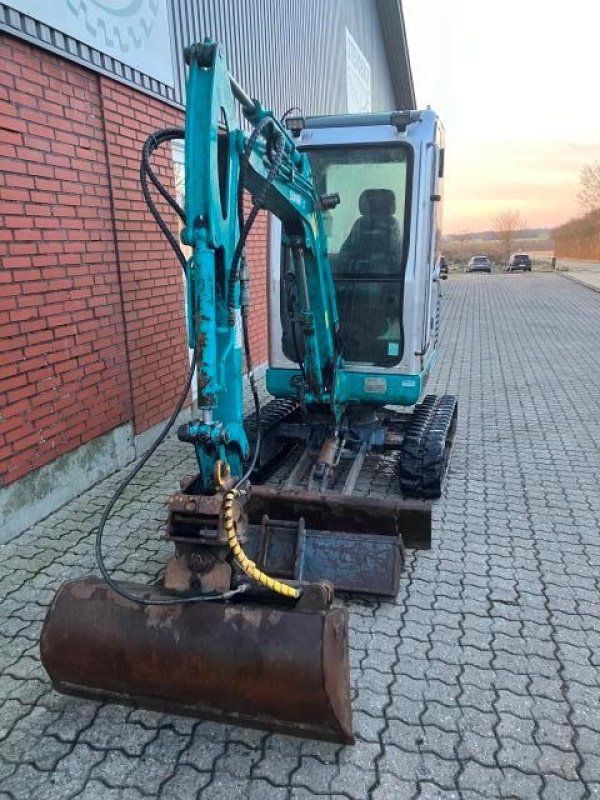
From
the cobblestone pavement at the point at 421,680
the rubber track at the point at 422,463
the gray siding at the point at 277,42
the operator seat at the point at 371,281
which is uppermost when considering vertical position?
the gray siding at the point at 277,42

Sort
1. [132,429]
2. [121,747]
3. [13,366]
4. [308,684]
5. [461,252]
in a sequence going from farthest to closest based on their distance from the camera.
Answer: [461,252] → [132,429] → [13,366] → [121,747] → [308,684]

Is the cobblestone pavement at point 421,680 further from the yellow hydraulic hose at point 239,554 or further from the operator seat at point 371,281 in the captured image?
the operator seat at point 371,281

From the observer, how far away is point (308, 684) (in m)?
2.34

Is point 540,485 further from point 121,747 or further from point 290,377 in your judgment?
point 121,747

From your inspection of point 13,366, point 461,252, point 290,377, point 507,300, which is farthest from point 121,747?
point 461,252

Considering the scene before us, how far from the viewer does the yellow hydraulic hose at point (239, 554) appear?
8.00 feet

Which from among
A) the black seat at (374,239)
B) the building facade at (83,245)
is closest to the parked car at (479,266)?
the building facade at (83,245)

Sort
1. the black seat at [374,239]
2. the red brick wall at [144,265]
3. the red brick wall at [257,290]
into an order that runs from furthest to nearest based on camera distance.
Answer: the red brick wall at [257,290], the red brick wall at [144,265], the black seat at [374,239]

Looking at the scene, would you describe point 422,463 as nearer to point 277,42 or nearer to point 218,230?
point 218,230

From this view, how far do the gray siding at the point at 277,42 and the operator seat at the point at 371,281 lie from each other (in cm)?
248

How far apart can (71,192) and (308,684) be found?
13.1 ft

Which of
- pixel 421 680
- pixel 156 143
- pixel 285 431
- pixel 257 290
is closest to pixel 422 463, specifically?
pixel 285 431

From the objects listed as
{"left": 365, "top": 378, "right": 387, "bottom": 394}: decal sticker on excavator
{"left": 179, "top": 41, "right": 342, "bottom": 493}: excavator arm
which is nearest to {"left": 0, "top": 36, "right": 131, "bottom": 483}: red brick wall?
{"left": 179, "top": 41, "right": 342, "bottom": 493}: excavator arm

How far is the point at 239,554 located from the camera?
8.10 ft
